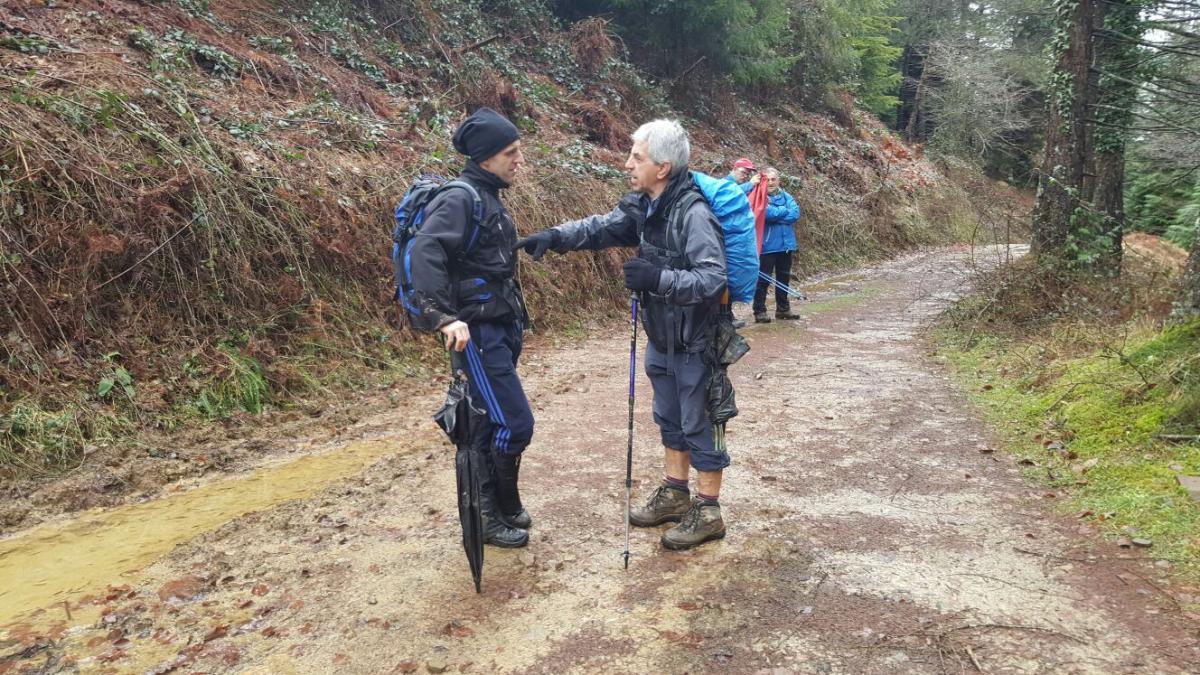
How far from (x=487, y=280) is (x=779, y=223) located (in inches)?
305

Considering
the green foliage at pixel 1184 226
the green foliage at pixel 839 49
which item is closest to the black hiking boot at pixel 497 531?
the green foliage at pixel 1184 226

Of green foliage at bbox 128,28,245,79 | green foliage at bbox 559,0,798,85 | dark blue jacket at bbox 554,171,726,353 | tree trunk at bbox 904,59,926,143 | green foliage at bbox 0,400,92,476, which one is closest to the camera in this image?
dark blue jacket at bbox 554,171,726,353

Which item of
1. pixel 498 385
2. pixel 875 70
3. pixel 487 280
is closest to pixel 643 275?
pixel 487 280

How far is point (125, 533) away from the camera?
4406mm

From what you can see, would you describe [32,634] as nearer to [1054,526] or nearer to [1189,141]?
[1054,526]

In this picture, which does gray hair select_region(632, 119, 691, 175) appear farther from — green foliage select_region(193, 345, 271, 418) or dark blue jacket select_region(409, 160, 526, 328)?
green foliage select_region(193, 345, 271, 418)

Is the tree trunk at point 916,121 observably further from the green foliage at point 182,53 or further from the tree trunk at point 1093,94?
the green foliage at point 182,53

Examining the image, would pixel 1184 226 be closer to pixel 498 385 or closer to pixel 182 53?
pixel 498 385

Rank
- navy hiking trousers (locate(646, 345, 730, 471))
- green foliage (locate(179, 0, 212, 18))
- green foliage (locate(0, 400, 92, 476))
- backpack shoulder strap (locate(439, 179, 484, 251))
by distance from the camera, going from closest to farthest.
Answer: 1. backpack shoulder strap (locate(439, 179, 484, 251))
2. navy hiking trousers (locate(646, 345, 730, 471))
3. green foliage (locate(0, 400, 92, 476))
4. green foliage (locate(179, 0, 212, 18))

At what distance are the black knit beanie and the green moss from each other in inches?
149

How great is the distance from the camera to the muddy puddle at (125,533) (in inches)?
147

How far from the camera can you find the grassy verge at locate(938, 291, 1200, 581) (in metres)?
4.11

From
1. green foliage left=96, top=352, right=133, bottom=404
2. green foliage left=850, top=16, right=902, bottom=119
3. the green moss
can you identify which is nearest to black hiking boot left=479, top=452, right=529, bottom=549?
the green moss

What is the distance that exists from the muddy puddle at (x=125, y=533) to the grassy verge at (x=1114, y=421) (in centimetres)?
468
